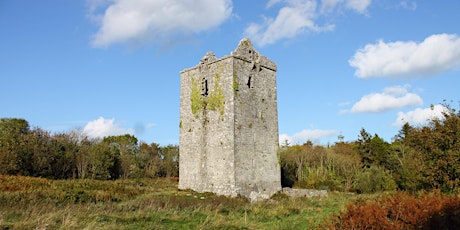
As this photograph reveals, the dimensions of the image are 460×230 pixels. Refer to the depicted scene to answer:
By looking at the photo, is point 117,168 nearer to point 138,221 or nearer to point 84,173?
point 84,173

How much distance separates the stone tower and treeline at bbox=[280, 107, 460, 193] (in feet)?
24.9

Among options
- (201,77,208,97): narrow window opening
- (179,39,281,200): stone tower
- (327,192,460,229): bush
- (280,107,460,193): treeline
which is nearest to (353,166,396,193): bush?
(280,107,460,193): treeline

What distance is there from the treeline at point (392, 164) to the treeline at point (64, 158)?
14.9m

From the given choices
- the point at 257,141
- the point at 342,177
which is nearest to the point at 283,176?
the point at 342,177

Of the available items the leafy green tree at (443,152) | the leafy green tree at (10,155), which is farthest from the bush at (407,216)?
the leafy green tree at (10,155)

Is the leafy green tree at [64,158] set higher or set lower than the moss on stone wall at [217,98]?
lower

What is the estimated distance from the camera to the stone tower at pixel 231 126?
20297 millimetres

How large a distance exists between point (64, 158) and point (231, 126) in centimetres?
1657

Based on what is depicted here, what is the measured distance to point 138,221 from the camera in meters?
9.44

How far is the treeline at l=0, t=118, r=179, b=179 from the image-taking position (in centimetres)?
2549

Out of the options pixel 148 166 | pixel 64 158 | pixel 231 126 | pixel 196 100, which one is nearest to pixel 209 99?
pixel 196 100

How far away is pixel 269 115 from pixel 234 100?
10.7 feet

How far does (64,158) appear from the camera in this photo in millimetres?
29125

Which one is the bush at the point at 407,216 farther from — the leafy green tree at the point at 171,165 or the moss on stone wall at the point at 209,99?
the leafy green tree at the point at 171,165
